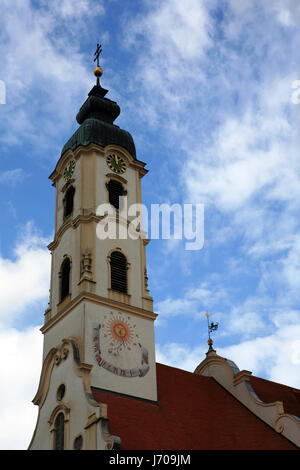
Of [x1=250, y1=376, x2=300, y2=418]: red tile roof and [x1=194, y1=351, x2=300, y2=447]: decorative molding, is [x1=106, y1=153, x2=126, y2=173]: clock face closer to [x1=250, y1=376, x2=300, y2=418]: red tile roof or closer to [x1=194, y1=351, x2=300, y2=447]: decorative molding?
[x1=194, y1=351, x2=300, y2=447]: decorative molding

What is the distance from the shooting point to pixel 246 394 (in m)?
31.4

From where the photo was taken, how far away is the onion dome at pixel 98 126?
111ft

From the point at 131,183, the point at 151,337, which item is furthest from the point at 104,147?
the point at 151,337

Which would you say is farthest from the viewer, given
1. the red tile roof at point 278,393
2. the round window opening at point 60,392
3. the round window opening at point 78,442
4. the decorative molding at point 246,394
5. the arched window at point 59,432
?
the red tile roof at point 278,393

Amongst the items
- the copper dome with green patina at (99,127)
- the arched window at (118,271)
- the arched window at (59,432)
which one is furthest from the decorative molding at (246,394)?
the copper dome with green patina at (99,127)

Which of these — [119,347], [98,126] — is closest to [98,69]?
[98,126]

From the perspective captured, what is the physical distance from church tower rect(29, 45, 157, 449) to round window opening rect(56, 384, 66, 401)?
0.04m

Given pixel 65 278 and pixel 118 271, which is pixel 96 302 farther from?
pixel 65 278

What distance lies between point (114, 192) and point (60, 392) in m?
10.2

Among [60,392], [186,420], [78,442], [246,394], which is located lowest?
[78,442]

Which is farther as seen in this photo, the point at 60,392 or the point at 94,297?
the point at 94,297

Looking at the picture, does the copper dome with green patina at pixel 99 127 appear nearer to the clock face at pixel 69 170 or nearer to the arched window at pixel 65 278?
the clock face at pixel 69 170

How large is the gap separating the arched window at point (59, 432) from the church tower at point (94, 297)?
4 cm
